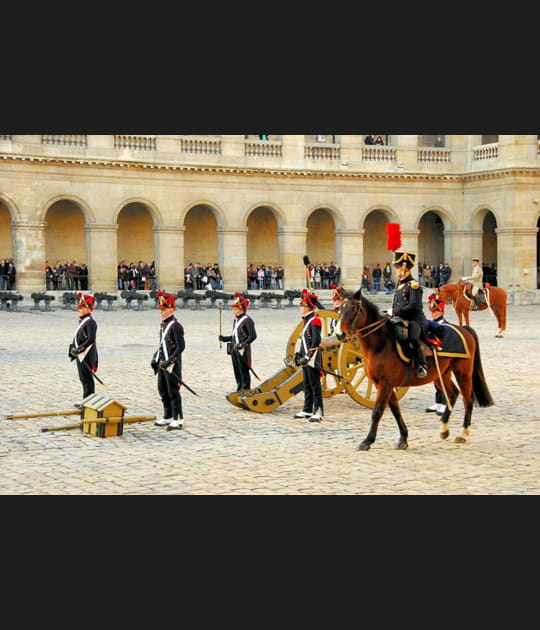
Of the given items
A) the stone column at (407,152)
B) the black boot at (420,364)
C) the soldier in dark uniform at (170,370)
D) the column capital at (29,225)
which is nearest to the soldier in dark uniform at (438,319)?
the black boot at (420,364)

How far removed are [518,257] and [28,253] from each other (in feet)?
64.5

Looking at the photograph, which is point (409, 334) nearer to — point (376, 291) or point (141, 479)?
point (141, 479)

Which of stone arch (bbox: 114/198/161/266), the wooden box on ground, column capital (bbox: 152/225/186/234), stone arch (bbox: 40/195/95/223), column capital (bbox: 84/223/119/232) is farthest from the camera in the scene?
stone arch (bbox: 114/198/161/266)

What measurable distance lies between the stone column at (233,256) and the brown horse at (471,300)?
15.6 meters

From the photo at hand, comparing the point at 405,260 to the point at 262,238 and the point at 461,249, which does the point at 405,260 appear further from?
the point at 262,238

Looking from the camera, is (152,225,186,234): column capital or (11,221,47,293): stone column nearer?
(11,221,47,293): stone column

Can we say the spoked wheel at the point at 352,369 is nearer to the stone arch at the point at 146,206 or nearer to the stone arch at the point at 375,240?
the stone arch at the point at 146,206

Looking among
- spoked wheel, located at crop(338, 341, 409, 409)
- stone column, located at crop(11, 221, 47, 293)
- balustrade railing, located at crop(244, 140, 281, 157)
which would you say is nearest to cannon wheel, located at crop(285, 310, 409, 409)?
spoked wheel, located at crop(338, 341, 409, 409)

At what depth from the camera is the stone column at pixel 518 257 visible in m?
38.3

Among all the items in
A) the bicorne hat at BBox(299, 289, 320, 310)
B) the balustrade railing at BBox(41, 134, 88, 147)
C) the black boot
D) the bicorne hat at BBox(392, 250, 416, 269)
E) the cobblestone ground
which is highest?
the balustrade railing at BBox(41, 134, 88, 147)

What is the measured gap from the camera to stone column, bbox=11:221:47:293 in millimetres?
34062

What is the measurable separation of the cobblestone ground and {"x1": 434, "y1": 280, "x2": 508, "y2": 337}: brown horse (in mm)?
4713

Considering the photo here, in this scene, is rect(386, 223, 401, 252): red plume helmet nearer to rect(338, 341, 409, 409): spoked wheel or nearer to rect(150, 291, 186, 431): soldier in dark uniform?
rect(338, 341, 409, 409): spoked wheel

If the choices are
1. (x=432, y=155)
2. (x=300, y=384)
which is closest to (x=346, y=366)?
(x=300, y=384)
